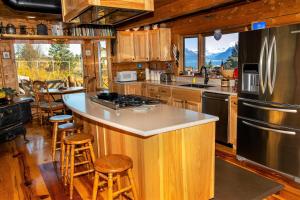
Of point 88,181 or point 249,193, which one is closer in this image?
point 249,193

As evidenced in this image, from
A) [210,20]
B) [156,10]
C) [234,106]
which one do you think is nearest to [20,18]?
[156,10]

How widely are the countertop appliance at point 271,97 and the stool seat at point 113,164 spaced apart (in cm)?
191

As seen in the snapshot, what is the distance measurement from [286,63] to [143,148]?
1958mm

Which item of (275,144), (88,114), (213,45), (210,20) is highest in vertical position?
(210,20)

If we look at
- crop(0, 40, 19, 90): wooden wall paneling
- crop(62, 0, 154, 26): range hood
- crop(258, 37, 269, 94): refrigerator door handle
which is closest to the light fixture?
crop(258, 37, 269, 94): refrigerator door handle

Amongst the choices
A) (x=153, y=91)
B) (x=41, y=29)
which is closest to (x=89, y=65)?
(x=41, y=29)

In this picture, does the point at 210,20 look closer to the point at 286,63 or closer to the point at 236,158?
the point at 286,63

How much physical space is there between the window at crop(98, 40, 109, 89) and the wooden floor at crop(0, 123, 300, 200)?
108 inches

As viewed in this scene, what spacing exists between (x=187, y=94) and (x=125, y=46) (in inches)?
87.8

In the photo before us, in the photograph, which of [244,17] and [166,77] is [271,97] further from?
[166,77]

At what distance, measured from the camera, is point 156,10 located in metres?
4.43

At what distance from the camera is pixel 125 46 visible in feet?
19.5

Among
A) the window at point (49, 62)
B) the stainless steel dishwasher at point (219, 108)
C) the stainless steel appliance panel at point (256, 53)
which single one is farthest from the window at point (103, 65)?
the stainless steel appliance panel at point (256, 53)

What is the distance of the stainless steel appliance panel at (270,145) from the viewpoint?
2.85 m
